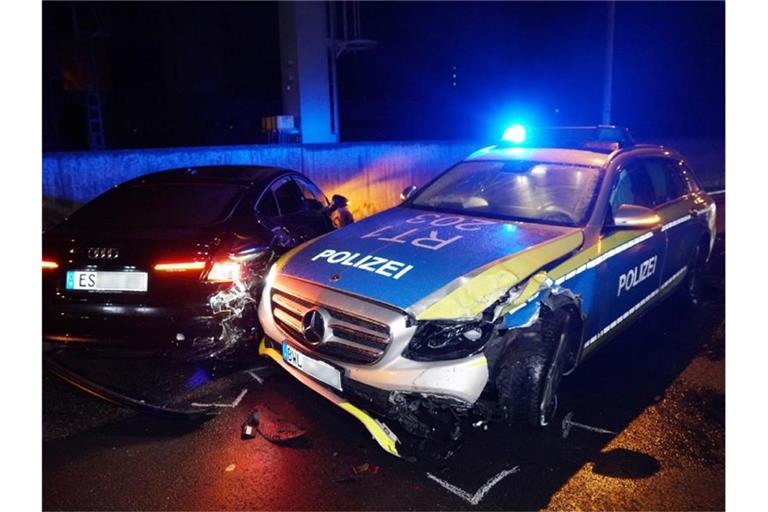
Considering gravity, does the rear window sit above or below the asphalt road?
above

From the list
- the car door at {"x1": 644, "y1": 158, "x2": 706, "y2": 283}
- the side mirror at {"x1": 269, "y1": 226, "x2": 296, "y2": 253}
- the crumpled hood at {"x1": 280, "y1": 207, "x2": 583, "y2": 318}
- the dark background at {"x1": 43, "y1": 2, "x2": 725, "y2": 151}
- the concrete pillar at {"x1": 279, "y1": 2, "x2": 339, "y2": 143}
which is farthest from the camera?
the dark background at {"x1": 43, "y1": 2, "x2": 725, "y2": 151}

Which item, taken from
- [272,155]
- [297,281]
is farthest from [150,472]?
[272,155]

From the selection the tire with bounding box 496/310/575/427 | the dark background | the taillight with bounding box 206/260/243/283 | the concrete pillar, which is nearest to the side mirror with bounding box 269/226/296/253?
the taillight with bounding box 206/260/243/283

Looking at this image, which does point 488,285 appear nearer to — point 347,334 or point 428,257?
point 428,257

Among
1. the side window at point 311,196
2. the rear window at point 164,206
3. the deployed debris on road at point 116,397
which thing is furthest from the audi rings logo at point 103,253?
the side window at point 311,196

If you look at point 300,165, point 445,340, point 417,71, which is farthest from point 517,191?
point 417,71

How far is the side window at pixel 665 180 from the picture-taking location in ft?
16.7

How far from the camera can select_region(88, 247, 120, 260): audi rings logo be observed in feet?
13.3

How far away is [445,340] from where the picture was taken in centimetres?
309

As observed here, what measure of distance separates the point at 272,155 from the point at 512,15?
19945 mm

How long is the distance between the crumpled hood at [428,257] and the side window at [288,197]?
127 centimetres

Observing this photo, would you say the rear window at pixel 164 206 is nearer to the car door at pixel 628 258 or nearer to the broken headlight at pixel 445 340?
the broken headlight at pixel 445 340

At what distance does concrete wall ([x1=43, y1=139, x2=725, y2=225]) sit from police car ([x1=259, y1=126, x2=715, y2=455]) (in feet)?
15.6

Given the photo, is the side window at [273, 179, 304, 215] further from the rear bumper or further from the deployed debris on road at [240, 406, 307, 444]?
the deployed debris on road at [240, 406, 307, 444]
